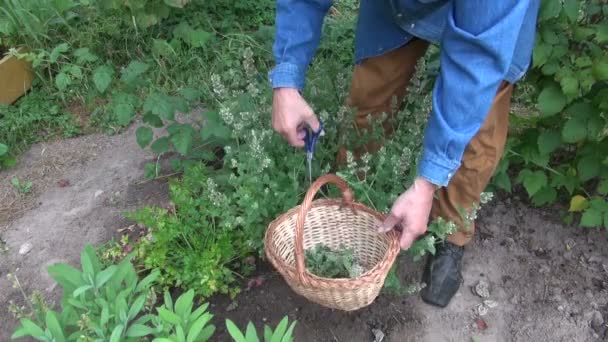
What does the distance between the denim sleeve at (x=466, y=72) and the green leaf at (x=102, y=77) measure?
2.32 m

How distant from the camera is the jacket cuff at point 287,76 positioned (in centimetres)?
190

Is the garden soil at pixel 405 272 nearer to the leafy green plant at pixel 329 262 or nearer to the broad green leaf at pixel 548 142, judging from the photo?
the leafy green plant at pixel 329 262

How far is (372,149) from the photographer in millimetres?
2510

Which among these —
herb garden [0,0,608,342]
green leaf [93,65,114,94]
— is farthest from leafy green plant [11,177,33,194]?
green leaf [93,65,114,94]

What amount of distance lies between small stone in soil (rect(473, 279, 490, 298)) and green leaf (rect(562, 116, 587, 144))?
0.69 m

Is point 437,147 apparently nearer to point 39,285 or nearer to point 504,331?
point 504,331

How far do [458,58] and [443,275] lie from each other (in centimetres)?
118

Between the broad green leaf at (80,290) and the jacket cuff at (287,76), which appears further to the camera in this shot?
the jacket cuff at (287,76)

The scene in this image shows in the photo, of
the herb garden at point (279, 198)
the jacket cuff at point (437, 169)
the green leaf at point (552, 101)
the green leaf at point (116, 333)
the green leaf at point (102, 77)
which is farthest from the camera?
the green leaf at point (102, 77)

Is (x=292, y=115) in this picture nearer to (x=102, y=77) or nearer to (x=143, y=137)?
(x=143, y=137)

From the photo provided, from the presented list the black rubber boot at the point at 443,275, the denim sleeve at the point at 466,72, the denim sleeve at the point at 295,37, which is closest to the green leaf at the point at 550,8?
the denim sleeve at the point at 466,72

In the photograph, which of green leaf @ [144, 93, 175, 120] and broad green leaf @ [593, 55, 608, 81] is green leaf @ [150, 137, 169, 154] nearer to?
green leaf @ [144, 93, 175, 120]

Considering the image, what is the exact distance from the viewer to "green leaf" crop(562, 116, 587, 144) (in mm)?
2277

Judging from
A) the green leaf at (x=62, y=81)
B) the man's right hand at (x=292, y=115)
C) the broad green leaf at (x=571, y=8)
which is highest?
the broad green leaf at (x=571, y=8)
